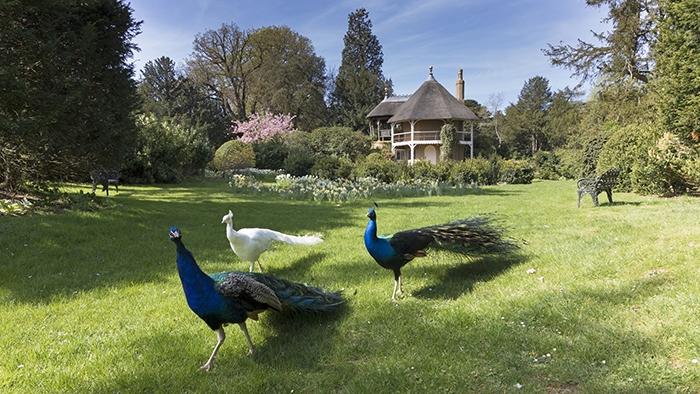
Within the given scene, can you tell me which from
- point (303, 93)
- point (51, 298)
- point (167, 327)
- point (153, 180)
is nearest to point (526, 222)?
point (167, 327)

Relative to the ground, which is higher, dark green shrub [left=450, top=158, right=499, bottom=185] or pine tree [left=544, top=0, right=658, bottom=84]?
pine tree [left=544, top=0, right=658, bottom=84]

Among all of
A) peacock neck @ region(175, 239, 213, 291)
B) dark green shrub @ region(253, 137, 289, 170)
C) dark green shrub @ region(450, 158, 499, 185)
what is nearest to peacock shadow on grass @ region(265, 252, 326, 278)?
peacock neck @ region(175, 239, 213, 291)

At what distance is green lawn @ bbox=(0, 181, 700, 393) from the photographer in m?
3.27

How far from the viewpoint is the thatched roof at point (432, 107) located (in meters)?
38.5

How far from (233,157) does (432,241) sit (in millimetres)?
24521

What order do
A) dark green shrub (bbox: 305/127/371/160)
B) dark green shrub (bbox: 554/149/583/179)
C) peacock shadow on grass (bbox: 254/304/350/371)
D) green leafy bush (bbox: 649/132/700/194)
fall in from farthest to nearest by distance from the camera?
dark green shrub (bbox: 305/127/371/160) < dark green shrub (bbox: 554/149/583/179) < green leafy bush (bbox: 649/132/700/194) < peacock shadow on grass (bbox: 254/304/350/371)

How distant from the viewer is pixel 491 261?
5.90 m

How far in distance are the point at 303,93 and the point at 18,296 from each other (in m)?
47.2

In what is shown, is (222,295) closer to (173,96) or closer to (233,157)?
(233,157)

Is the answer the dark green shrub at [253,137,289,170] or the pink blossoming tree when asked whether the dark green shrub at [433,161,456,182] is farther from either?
the pink blossoming tree

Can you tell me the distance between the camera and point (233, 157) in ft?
92.2

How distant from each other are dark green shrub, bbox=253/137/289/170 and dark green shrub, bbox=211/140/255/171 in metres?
1.78

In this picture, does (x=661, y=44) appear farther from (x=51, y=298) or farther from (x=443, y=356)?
(x=51, y=298)

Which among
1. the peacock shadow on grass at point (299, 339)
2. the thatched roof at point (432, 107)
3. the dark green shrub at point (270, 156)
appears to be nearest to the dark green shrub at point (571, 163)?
the thatched roof at point (432, 107)
